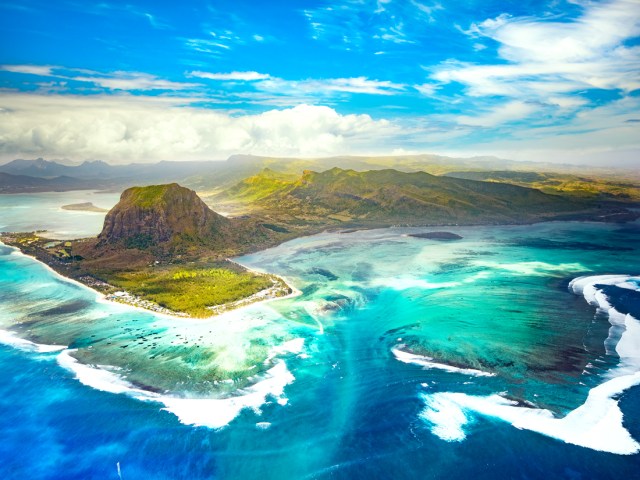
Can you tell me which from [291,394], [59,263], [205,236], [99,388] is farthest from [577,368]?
[59,263]

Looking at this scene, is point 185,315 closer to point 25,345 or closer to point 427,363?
point 25,345

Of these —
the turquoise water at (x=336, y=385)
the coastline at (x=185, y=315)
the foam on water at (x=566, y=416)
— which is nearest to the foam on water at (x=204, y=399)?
the turquoise water at (x=336, y=385)

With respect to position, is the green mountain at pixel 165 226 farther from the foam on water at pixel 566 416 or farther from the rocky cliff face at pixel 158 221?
the foam on water at pixel 566 416

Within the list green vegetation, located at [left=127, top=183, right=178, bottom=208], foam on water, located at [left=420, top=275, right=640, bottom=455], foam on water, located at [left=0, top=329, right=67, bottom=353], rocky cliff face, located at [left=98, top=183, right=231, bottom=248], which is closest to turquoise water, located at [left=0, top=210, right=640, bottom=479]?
foam on water, located at [left=420, top=275, right=640, bottom=455]

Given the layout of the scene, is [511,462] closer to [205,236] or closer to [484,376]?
[484,376]

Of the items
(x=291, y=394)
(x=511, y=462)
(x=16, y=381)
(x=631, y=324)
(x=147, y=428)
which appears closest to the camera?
(x=511, y=462)
